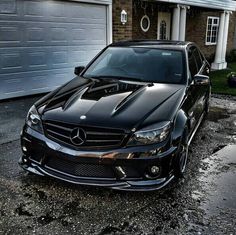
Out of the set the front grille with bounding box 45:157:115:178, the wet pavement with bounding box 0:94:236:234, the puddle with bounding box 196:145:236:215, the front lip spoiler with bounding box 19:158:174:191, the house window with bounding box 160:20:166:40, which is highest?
the house window with bounding box 160:20:166:40

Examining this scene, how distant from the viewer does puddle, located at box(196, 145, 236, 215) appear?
346 cm

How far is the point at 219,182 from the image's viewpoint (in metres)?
4.00

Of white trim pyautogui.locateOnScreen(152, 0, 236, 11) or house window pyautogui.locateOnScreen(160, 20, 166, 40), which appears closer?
white trim pyautogui.locateOnScreen(152, 0, 236, 11)

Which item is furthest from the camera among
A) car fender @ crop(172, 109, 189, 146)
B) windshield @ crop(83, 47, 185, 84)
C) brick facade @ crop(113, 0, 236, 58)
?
brick facade @ crop(113, 0, 236, 58)

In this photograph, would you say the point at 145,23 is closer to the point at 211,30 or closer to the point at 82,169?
the point at 211,30

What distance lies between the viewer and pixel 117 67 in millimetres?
4895

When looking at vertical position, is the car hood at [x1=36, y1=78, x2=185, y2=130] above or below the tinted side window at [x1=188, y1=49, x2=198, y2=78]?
below

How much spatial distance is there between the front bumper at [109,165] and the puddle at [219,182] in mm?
540

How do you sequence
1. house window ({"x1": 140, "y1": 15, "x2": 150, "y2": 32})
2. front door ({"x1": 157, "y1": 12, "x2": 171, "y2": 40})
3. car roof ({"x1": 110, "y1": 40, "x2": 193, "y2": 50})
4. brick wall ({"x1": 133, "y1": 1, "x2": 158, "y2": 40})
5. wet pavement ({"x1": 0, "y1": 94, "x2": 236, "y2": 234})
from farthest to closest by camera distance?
front door ({"x1": 157, "y1": 12, "x2": 171, "y2": 40})
house window ({"x1": 140, "y1": 15, "x2": 150, "y2": 32})
brick wall ({"x1": 133, "y1": 1, "x2": 158, "y2": 40})
car roof ({"x1": 110, "y1": 40, "x2": 193, "y2": 50})
wet pavement ({"x1": 0, "y1": 94, "x2": 236, "y2": 234})

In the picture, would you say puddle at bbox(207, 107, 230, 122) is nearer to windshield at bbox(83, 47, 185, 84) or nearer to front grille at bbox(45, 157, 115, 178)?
windshield at bbox(83, 47, 185, 84)

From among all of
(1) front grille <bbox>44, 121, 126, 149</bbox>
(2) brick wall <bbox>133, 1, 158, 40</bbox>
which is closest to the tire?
(1) front grille <bbox>44, 121, 126, 149</bbox>

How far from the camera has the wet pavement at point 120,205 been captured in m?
3.01

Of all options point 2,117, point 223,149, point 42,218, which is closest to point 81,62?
point 2,117

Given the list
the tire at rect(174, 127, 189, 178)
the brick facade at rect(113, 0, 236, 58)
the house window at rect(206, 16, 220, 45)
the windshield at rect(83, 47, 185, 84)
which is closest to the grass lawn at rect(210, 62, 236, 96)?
the brick facade at rect(113, 0, 236, 58)
